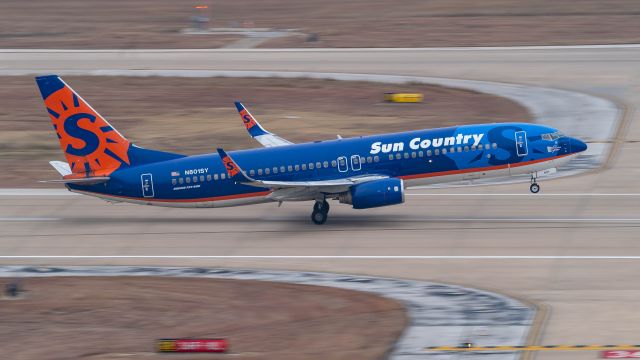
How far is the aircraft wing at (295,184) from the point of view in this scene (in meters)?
48.6

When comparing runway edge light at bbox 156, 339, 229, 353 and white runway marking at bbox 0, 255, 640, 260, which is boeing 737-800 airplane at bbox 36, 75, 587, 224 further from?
runway edge light at bbox 156, 339, 229, 353

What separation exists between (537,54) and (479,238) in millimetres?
52054

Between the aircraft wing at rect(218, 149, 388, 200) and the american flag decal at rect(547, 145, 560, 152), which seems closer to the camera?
the aircraft wing at rect(218, 149, 388, 200)

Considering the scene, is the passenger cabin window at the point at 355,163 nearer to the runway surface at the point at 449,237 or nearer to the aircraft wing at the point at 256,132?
the runway surface at the point at 449,237

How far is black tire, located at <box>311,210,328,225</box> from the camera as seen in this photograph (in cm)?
5094

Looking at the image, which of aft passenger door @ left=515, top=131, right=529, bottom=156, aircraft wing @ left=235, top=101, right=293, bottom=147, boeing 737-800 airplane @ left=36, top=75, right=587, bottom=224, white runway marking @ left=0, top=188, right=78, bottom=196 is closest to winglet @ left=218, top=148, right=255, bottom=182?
boeing 737-800 airplane @ left=36, top=75, right=587, bottom=224

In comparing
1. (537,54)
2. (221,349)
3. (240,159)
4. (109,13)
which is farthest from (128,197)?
(109,13)

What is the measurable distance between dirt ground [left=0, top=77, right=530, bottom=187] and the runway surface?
9.52 m

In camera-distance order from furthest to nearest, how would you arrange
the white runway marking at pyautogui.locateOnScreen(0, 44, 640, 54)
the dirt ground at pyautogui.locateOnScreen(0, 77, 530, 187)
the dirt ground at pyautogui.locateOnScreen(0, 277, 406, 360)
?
the white runway marking at pyautogui.locateOnScreen(0, 44, 640, 54) → the dirt ground at pyautogui.locateOnScreen(0, 77, 530, 187) → the dirt ground at pyautogui.locateOnScreen(0, 277, 406, 360)

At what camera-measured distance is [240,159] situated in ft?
169

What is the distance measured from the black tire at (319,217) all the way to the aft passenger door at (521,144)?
919 cm

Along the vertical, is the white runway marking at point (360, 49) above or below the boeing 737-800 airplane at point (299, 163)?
above

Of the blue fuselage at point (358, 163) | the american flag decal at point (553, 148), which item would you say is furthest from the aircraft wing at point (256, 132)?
the american flag decal at point (553, 148)

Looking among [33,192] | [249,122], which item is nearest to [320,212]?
[249,122]
